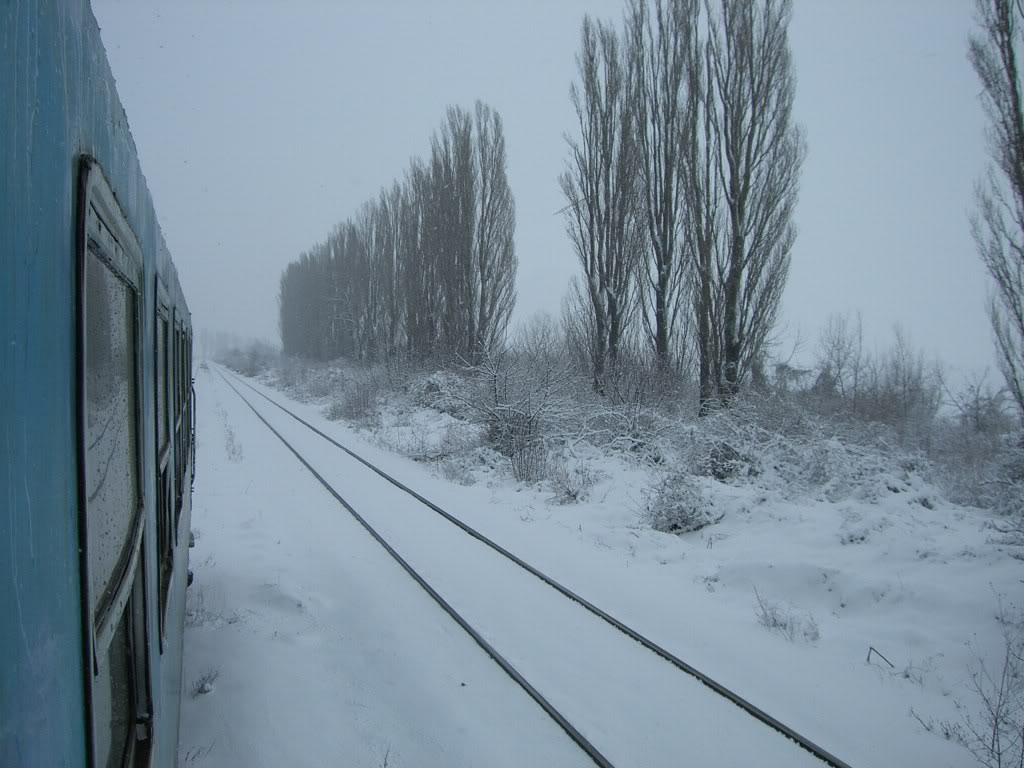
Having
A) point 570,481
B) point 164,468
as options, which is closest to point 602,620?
point 164,468

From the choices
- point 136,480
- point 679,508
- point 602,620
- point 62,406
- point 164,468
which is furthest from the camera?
point 679,508

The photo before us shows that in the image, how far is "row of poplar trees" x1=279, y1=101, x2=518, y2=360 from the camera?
71.4 ft

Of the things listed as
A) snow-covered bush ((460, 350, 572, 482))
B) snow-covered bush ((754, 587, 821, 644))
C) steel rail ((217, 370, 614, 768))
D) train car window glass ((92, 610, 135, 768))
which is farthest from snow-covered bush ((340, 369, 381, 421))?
train car window glass ((92, 610, 135, 768))

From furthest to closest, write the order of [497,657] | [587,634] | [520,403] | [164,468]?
[520,403], [587,634], [497,657], [164,468]

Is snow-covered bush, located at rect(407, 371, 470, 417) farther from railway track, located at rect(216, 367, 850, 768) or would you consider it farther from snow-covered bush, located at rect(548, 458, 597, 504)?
railway track, located at rect(216, 367, 850, 768)

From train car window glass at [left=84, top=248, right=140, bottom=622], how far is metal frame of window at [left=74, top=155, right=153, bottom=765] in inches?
0.6

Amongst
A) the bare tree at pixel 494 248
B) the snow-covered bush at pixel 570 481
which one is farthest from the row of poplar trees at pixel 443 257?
the snow-covered bush at pixel 570 481

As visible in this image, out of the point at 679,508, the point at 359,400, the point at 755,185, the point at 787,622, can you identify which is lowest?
the point at 787,622

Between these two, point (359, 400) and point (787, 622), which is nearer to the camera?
point (787, 622)

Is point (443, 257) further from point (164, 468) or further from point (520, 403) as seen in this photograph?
point (164, 468)

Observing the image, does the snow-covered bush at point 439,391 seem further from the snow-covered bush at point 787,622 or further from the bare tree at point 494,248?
the snow-covered bush at point 787,622

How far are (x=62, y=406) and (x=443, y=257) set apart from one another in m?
22.5

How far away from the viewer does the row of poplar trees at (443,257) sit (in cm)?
2175

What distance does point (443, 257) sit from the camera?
74.2 ft
